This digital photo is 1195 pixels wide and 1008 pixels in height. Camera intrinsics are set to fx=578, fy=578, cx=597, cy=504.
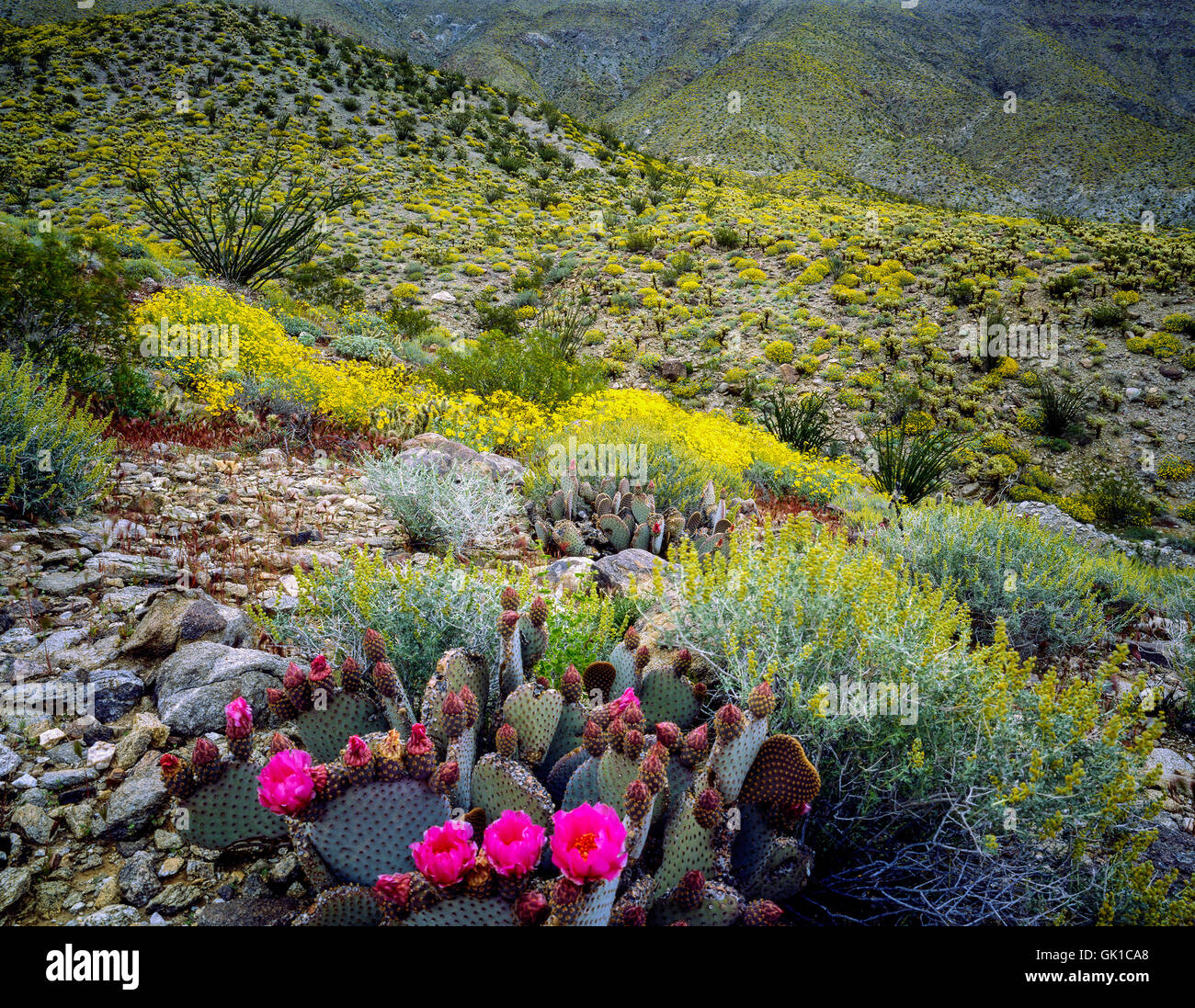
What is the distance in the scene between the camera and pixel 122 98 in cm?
2383

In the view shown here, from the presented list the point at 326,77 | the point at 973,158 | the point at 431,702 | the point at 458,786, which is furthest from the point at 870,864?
the point at 973,158

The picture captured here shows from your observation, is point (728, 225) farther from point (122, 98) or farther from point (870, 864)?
point (122, 98)

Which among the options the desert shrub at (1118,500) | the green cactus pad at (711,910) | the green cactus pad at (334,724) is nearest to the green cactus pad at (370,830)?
the green cactus pad at (334,724)

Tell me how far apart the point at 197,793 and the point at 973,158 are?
200 feet

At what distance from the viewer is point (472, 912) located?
50.8 inches

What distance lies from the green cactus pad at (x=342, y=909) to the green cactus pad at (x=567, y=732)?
80cm

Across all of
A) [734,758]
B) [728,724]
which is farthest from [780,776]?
[728,724]

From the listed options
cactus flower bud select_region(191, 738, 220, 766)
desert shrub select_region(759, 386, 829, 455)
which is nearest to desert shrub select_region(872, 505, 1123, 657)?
cactus flower bud select_region(191, 738, 220, 766)

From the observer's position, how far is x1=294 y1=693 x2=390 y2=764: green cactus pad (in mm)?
2023

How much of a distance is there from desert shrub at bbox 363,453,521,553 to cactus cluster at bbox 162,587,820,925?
2.42m

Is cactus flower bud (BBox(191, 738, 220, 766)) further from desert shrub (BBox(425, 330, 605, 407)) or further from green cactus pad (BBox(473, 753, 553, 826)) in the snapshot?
desert shrub (BBox(425, 330, 605, 407))

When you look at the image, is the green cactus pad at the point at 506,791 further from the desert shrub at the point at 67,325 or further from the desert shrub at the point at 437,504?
the desert shrub at the point at 67,325

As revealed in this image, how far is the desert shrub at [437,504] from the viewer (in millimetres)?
4617

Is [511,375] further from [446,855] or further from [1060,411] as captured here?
[1060,411]
